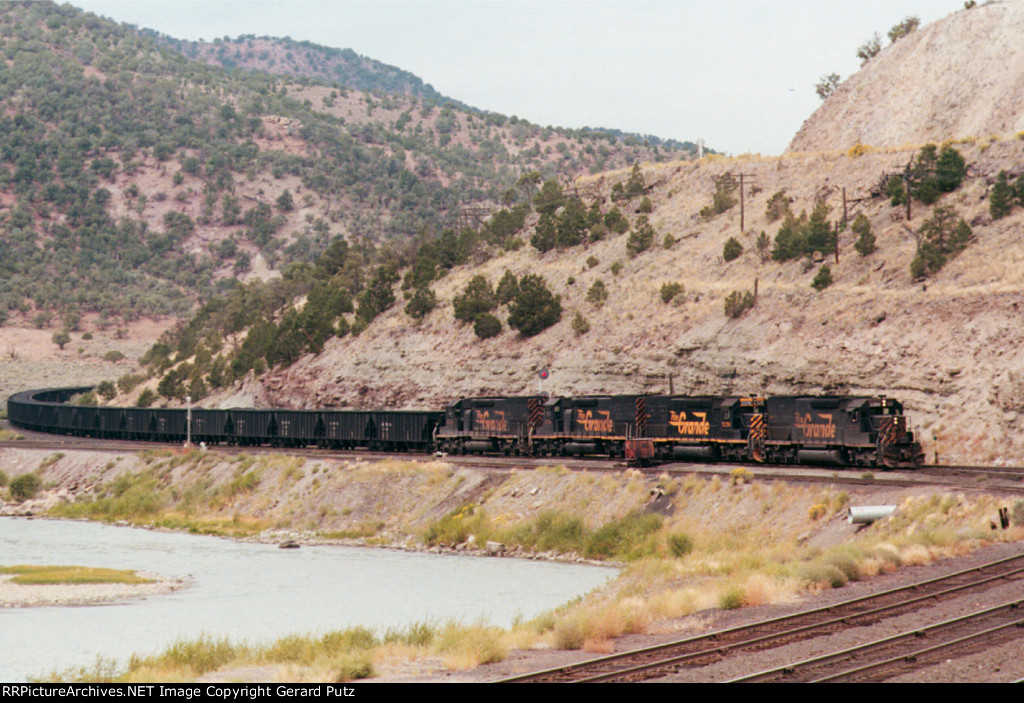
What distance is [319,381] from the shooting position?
3250 inches

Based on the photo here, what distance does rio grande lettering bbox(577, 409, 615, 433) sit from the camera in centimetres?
4803

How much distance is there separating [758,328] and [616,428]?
19248 millimetres

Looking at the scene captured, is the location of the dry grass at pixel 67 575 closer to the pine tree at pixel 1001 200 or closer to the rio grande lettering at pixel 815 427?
the rio grande lettering at pixel 815 427

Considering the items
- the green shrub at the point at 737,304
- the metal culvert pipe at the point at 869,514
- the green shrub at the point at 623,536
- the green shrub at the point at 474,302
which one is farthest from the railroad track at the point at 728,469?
the green shrub at the point at 737,304

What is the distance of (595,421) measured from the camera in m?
48.9

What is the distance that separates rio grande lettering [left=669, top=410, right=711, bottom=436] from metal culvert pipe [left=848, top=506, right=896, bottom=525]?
46.6 feet

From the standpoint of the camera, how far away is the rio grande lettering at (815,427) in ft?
131

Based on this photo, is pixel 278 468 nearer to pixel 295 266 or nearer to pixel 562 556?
pixel 562 556

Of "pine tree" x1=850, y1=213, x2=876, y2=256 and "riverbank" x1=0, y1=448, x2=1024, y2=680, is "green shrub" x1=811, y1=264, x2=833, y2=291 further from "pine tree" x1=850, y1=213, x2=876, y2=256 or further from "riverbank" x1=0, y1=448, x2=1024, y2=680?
"riverbank" x1=0, y1=448, x2=1024, y2=680

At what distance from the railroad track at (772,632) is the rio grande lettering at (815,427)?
17.4 metres

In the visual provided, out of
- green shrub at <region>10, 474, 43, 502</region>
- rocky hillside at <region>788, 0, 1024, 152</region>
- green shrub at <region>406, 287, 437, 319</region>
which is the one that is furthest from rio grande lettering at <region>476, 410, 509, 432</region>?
rocky hillside at <region>788, 0, 1024, 152</region>

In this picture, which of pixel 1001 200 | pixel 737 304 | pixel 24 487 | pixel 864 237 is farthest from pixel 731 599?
pixel 24 487

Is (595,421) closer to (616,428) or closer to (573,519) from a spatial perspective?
(616,428)

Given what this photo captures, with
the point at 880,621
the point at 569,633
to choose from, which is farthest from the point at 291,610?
the point at 880,621
